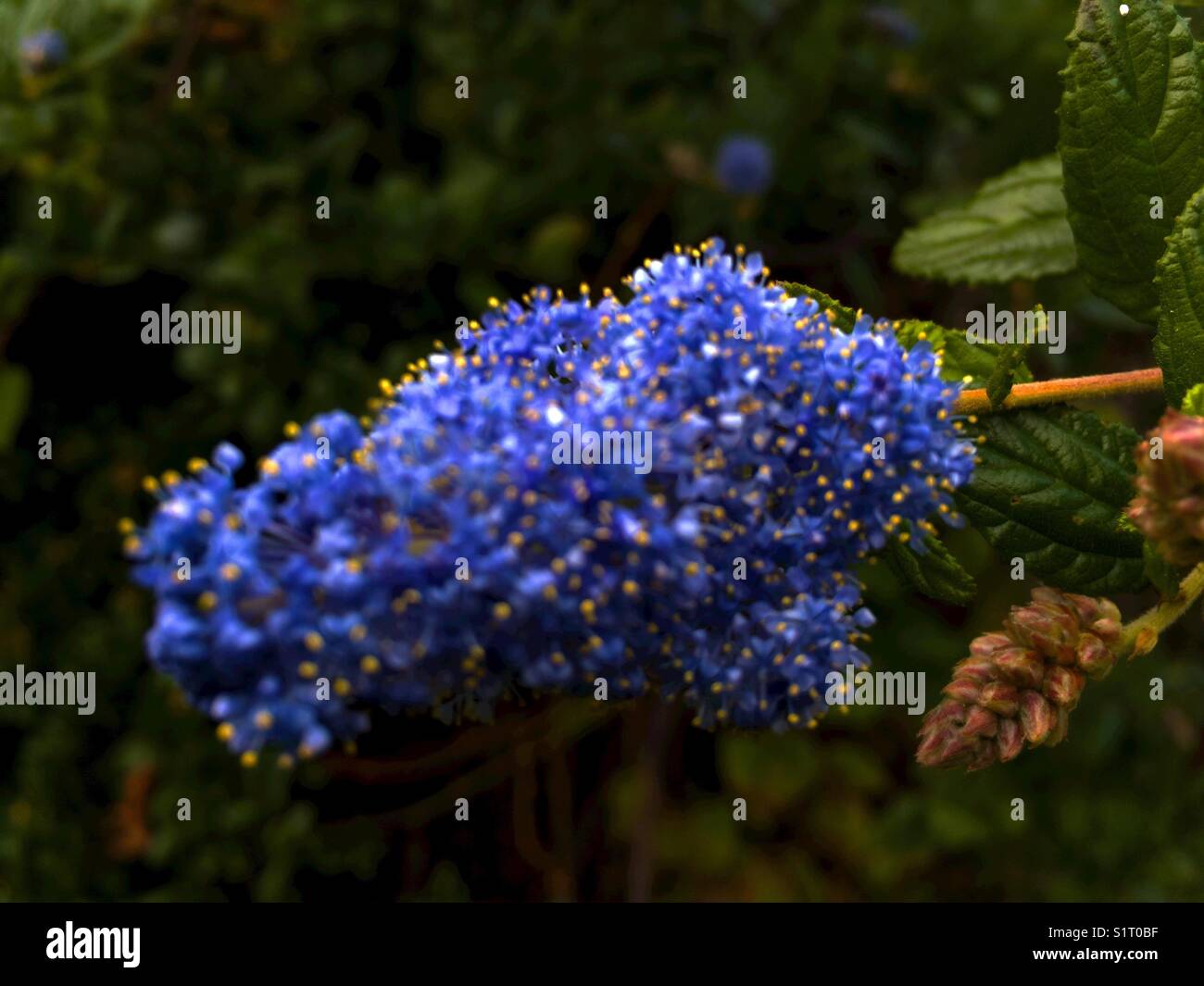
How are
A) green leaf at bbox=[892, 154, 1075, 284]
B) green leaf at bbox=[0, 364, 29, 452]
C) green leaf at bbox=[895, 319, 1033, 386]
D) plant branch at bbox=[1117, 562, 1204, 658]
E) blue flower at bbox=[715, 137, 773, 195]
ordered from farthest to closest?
1. blue flower at bbox=[715, 137, 773, 195]
2. green leaf at bbox=[0, 364, 29, 452]
3. green leaf at bbox=[892, 154, 1075, 284]
4. green leaf at bbox=[895, 319, 1033, 386]
5. plant branch at bbox=[1117, 562, 1204, 658]

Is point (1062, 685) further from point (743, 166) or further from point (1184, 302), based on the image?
point (743, 166)

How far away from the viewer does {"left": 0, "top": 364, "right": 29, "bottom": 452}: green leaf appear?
158 inches

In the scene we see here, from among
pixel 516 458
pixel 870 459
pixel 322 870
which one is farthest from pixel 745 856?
pixel 516 458

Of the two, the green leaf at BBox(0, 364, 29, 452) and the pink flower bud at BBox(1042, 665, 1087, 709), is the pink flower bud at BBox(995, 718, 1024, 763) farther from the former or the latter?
the green leaf at BBox(0, 364, 29, 452)

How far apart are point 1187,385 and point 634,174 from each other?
2779 mm

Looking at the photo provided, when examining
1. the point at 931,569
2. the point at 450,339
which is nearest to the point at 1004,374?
the point at 931,569

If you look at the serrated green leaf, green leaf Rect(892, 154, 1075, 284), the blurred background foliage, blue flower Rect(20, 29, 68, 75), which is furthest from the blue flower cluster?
blue flower Rect(20, 29, 68, 75)

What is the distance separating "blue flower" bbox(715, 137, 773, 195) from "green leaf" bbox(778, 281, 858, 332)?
2051 millimetres

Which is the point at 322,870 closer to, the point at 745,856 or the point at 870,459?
the point at 745,856

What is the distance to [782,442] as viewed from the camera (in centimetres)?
198

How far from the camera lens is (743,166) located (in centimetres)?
433

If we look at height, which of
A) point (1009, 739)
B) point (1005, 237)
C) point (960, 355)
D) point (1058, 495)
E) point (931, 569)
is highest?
point (1005, 237)

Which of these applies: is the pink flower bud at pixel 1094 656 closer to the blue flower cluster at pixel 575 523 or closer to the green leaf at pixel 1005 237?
the blue flower cluster at pixel 575 523

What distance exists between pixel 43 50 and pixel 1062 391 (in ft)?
10.3
